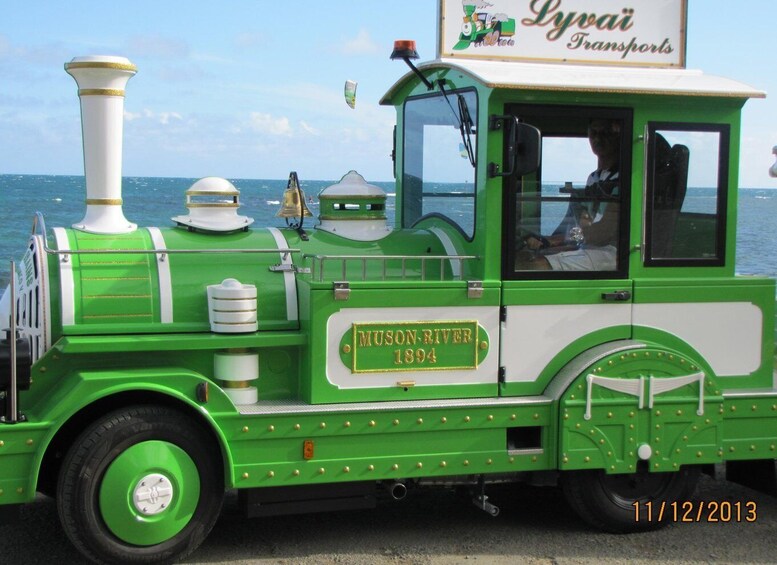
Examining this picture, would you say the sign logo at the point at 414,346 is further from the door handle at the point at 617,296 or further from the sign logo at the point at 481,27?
the sign logo at the point at 481,27

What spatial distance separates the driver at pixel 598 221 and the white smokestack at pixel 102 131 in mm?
2420

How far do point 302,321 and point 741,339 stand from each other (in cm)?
256

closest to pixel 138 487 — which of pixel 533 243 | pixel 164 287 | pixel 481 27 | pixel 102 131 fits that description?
pixel 164 287

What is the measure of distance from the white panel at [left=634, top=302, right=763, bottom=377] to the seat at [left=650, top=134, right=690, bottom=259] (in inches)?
13.1

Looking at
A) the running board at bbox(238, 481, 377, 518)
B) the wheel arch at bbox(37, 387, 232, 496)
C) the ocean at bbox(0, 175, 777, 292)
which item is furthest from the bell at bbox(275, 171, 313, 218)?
the ocean at bbox(0, 175, 777, 292)

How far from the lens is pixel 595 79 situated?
17.9 feet

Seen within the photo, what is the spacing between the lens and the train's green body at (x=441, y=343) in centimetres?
490

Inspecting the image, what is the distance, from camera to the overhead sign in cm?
555

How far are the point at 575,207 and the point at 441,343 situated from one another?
1.07m

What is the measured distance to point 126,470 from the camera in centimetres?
478

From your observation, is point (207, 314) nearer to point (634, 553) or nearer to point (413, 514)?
point (413, 514)

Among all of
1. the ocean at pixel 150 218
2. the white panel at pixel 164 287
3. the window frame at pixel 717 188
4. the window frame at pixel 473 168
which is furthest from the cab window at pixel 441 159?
the ocean at pixel 150 218

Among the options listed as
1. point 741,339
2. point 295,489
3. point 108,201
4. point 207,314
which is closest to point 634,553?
point 741,339

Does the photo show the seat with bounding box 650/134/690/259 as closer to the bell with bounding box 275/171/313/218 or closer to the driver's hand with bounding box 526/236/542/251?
the driver's hand with bounding box 526/236/542/251
